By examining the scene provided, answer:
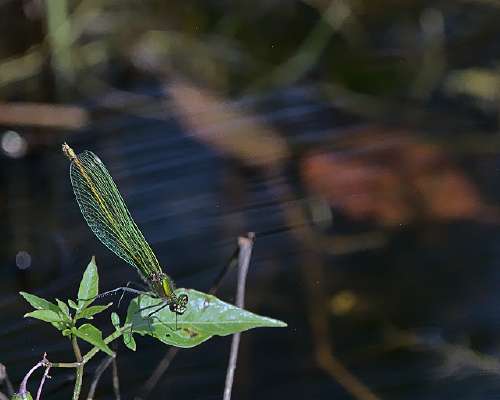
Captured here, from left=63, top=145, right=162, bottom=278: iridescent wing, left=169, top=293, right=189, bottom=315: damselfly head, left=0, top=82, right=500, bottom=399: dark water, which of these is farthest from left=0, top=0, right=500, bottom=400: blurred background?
left=169, top=293, right=189, bottom=315: damselfly head

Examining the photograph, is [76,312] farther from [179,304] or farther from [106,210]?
[106,210]

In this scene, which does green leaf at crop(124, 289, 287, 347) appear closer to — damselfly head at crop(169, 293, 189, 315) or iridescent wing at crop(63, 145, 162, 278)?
damselfly head at crop(169, 293, 189, 315)

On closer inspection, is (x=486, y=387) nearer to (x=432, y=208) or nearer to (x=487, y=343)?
(x=487, y=343)

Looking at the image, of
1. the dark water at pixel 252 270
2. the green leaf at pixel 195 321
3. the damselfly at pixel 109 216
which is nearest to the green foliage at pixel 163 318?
the green leaf at pixel 195 321

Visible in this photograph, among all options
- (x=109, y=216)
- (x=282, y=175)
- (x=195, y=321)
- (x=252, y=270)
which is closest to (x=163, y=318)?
(x=195, y=321)

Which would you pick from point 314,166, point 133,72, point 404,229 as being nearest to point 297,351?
point 404,229

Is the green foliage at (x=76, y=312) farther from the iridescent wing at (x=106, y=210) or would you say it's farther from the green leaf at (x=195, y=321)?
the iridescent wing at (x=106, y=210)

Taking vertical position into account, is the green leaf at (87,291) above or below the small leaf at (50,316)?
above
